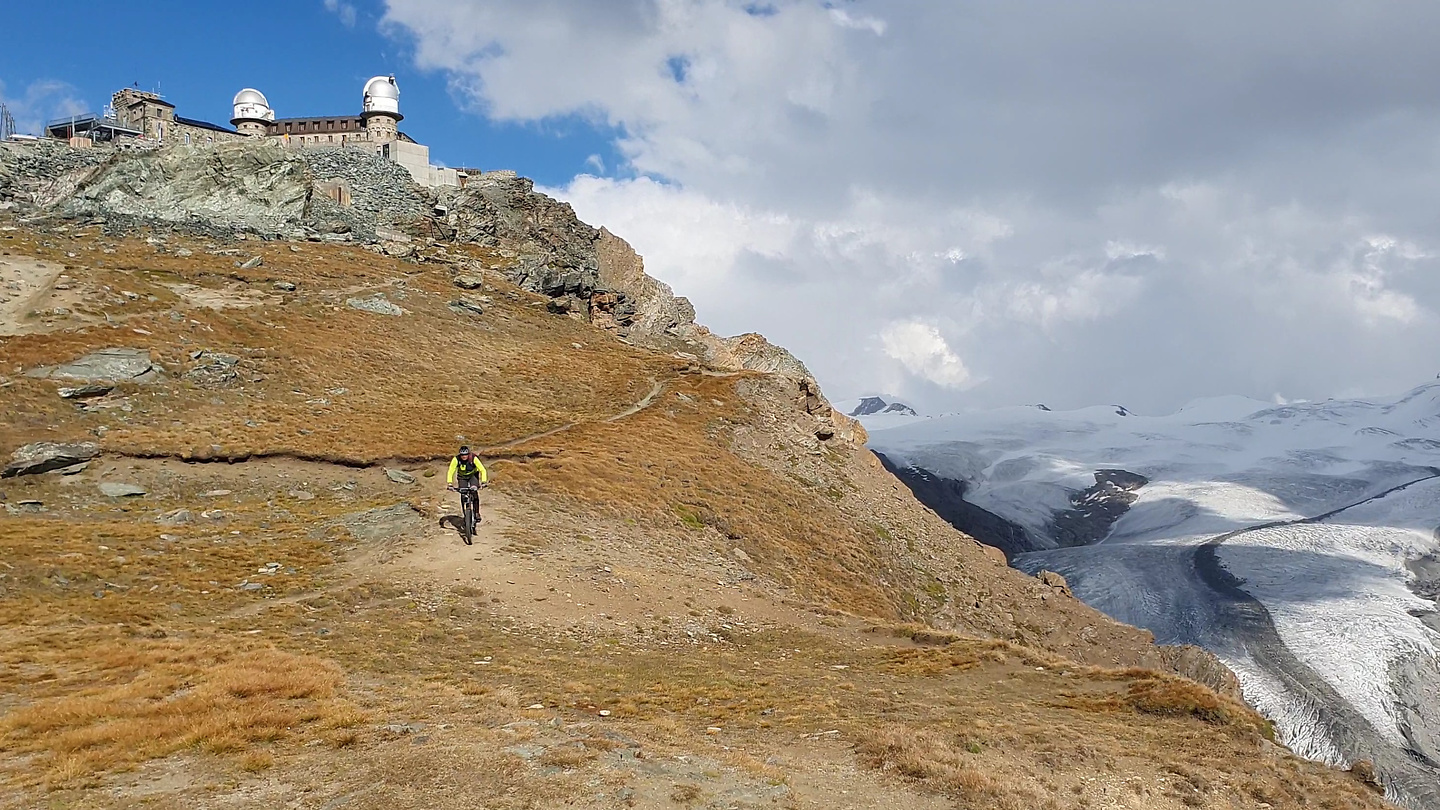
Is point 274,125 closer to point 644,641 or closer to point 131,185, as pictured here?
point 131,185

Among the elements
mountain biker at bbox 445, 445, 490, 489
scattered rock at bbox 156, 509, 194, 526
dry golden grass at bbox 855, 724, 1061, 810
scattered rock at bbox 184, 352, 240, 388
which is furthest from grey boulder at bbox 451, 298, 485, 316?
dry golden grass at bbox 855, 724, 1061, 810

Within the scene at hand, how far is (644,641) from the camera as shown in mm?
21750

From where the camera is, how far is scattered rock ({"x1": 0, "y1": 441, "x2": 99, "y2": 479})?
29200 millimetres

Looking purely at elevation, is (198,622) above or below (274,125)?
below

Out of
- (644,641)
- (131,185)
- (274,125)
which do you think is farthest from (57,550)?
(274,125)

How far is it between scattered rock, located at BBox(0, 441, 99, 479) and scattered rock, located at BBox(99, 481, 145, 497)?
1.91 m

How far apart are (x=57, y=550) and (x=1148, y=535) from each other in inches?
7773

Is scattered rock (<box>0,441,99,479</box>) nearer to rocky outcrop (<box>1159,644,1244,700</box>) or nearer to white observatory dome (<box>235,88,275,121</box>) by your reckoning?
rocky outcrop (<box>1159,644,1244,700</box>)

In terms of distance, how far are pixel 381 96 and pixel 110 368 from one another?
66.1 meters

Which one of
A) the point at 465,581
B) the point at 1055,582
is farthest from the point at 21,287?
the point at 1055,582

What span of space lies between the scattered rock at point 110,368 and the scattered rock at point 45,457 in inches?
282

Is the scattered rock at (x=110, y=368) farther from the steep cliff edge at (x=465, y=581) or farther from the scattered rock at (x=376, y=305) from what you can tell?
the scattered rock at (x=376, y=305)

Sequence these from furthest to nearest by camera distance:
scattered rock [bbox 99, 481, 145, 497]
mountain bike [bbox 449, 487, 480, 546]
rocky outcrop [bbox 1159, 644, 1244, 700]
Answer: rocky outcrop [bbox 1159, 644, 1244, 700], scattered rock [bbox 99, 481, 145, 497], mountain bike [bbox 449, 487, 480, 546]

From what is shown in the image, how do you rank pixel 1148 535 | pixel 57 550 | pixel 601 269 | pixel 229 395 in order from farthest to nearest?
pixel 1148 535 < pixel 601 269 < pixel 229 395 < pixel 57 550
